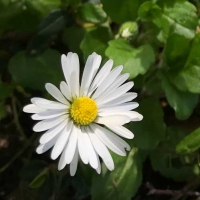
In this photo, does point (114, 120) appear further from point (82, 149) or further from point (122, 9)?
point (122, 9)

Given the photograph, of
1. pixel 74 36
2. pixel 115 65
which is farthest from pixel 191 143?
pixel 74 36

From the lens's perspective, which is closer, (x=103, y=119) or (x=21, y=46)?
(x=103, y=119)

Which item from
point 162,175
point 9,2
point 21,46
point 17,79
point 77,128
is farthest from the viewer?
point 162,175

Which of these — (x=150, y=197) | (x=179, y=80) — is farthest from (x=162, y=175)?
(x=179, y=80)

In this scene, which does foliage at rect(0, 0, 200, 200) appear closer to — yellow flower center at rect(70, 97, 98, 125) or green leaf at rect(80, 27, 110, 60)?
green leaf at rect(80, 27, 110, 60)

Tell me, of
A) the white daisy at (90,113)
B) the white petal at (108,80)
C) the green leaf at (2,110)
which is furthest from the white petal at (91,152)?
the green leaf at (2,110)

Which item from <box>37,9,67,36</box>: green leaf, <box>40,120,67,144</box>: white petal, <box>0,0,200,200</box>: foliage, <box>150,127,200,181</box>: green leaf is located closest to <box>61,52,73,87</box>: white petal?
<box>40,120,67,144</box>: white petal

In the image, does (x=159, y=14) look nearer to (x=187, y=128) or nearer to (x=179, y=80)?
(x=179, y=80)
